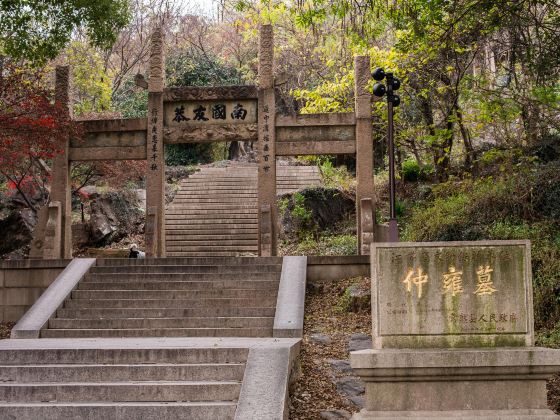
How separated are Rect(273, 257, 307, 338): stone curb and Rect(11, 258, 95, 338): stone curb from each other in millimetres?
3904

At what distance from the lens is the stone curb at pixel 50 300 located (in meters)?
10.7

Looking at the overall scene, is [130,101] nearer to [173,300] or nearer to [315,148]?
[315,148]

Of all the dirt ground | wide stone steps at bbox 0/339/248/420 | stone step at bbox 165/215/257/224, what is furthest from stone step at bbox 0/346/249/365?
stone step at bbox 165/215/257/224

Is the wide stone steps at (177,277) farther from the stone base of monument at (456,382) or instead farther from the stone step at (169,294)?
the stone base of monument at (456,382)

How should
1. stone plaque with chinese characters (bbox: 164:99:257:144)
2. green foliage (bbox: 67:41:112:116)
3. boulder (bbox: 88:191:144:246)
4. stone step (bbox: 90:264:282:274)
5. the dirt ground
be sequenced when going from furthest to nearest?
green foliage (bbox: 67:41:112:116) < boulder (bbox: 88:191:144:246) < stone plaque with chinese characters (bbox: 164:99:257:144) < stone step (bbox: 90:264:282:274) < the dirt ground

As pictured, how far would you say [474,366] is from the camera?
20.2 feet

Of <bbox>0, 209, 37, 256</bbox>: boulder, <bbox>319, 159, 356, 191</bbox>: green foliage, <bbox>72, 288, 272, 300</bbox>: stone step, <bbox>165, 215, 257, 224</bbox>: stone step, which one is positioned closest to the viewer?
<bbox>72, 288, 272, 300</bbox>: stone step

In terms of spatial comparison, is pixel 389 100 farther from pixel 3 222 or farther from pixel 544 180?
pixel 3 222

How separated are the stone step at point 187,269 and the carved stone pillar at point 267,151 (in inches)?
53.5

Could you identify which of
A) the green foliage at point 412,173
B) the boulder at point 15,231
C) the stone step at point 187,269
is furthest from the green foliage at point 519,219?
the boulder at point 15,231

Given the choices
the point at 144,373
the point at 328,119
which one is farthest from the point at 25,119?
the point at 144,373

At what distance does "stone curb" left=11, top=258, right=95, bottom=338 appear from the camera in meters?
10.7

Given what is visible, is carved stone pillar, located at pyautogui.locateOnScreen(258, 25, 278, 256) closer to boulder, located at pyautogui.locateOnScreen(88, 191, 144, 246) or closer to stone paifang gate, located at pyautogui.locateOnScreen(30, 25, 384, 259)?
stone paifang gate, located at pyautogui.locateOnScreen(30, 25, 384, 259)

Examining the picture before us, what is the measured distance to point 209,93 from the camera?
51.3ft
